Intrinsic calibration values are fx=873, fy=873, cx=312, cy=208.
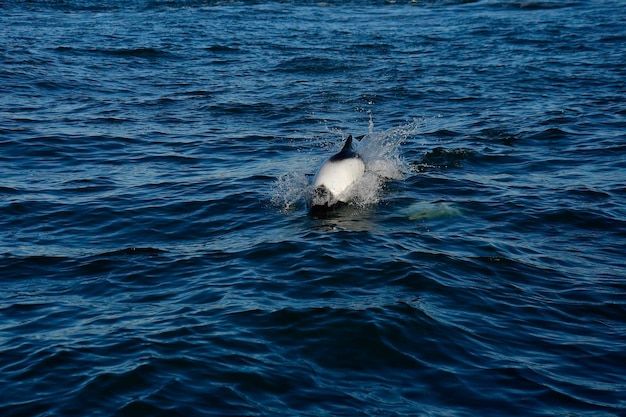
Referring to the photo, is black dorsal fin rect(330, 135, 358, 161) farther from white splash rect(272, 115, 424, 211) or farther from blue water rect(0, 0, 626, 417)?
blue water rect(0, 0, 626, 417)

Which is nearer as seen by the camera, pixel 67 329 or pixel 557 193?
pixel 67 329

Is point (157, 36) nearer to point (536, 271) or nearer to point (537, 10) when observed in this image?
point (537, 10)

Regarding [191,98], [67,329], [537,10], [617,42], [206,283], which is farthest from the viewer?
[537,10]

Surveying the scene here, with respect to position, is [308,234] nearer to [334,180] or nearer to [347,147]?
[334,180]

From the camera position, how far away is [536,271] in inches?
508

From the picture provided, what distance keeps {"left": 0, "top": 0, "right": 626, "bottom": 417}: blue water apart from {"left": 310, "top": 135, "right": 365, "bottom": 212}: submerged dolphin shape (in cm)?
36

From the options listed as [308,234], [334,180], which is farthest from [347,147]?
[308,234]

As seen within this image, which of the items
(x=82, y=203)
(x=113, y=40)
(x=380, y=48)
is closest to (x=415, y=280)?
(x=82, y=203)

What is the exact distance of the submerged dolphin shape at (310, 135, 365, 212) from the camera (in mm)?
15484

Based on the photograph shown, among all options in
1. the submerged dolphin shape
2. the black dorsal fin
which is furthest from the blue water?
the black dorsal fin

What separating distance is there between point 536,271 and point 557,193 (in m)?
4.27

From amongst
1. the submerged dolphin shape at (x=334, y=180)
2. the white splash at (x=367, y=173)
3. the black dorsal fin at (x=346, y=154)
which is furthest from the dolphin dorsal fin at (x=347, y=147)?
the white splash at (x=367, y=173)

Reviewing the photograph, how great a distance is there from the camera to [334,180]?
15.7 meters

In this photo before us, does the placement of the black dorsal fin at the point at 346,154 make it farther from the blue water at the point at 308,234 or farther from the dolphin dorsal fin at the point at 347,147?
the blue water at the point at 308,234
